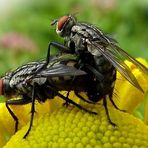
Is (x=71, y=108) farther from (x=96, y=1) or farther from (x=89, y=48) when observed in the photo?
(x=96, y=1)

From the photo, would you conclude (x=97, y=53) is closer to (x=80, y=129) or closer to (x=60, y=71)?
(x=60, y=71)

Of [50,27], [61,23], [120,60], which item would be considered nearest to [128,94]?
[120,60]

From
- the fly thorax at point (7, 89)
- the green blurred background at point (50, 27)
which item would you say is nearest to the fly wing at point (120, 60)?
the fly thorax at point (7, 89)

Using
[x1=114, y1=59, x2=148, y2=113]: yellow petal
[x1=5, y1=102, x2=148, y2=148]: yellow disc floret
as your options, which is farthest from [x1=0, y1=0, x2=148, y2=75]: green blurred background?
[x1=5, y1=102, x2=148, y2=148]: yellow disc floret

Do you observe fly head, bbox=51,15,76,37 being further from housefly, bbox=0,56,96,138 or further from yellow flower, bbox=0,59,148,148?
yellow flower, bbox=0,59,148,148

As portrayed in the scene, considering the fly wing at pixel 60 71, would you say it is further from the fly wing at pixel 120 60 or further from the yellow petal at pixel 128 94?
the yellow petal at pixel 128 94
